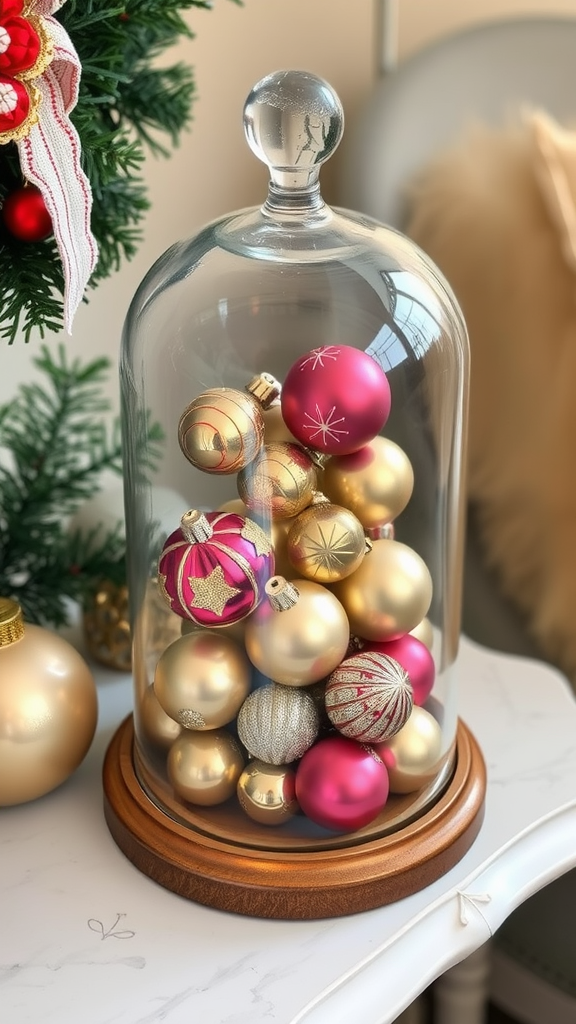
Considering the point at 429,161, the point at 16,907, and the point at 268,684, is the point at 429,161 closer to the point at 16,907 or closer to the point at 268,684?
the point at 268,684

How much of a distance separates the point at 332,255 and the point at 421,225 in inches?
19.1

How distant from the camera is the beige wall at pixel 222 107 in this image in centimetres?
104

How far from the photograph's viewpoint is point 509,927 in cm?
100

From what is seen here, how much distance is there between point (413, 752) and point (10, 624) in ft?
0.84

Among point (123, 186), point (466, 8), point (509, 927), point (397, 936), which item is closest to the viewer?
point (397, 936)

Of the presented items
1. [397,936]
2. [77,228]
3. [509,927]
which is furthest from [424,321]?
[509,927]

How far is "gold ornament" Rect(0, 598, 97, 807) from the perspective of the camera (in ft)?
2.14

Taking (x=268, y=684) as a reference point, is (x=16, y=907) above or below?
below

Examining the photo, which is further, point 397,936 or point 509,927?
point 509,927

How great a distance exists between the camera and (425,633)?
71cm

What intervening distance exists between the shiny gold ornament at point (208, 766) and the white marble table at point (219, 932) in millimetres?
59

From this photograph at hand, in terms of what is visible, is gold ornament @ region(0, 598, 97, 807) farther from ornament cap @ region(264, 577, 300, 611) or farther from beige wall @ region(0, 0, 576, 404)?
beige wall @ region(0, 0, 576, 404)

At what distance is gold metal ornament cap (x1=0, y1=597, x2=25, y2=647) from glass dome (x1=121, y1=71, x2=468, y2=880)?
0.09 m

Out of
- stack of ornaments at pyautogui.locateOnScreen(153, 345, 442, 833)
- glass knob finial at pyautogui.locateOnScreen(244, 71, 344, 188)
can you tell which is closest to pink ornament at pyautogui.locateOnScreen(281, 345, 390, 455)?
stack of ornaments at pyautogui.locateOnScreen(153, 345, 442, 833)
